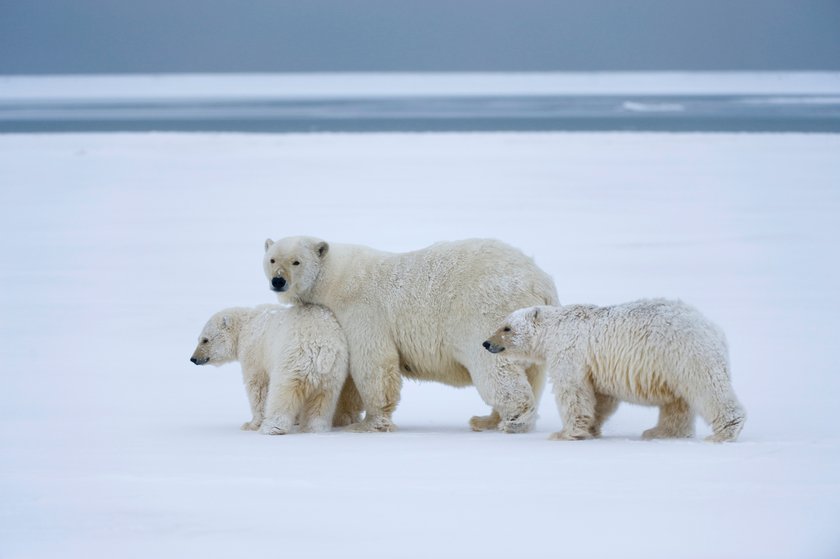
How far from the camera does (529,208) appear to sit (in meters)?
16.9

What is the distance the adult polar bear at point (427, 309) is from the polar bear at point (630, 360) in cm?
32

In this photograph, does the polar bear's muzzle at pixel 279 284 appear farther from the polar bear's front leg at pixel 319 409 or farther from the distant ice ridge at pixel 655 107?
the distant ice ridge at pixel 655 107

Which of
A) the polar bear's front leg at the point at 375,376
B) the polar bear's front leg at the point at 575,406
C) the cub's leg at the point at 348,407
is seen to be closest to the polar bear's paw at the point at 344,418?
the cub's leg at the point at 348,407

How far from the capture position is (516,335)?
6836mm

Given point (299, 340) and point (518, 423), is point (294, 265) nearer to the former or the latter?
point (299, 340)

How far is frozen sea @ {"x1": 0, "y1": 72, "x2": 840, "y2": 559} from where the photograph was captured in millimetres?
4875

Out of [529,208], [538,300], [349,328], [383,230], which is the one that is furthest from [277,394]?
[529,208]

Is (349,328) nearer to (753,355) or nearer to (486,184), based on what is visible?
(753,355)

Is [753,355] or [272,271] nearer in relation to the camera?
[272,271]

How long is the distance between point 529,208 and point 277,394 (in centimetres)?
1024

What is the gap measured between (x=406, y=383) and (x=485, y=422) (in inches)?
89.7

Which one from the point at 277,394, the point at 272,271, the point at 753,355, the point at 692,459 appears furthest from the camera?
the point at 753,355

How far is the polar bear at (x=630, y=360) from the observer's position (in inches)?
246

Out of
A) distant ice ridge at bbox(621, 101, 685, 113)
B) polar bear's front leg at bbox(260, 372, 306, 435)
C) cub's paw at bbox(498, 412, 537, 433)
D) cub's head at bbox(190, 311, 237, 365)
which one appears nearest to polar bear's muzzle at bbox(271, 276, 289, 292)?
cub's head at bbox(190, 311, 237, 365)
